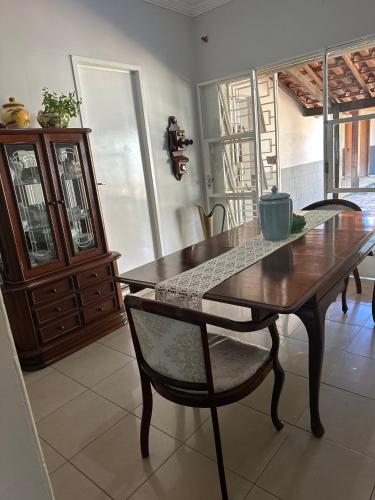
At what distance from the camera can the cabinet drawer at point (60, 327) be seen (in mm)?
2371

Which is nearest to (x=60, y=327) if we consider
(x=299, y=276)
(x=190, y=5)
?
(x=299, y=276)

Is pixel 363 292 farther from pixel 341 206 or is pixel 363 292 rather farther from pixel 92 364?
pixel 92 364

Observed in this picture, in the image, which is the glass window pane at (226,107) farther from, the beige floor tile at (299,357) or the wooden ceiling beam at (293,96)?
the beige floor tile at (299,357)

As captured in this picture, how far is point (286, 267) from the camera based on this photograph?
1569mm

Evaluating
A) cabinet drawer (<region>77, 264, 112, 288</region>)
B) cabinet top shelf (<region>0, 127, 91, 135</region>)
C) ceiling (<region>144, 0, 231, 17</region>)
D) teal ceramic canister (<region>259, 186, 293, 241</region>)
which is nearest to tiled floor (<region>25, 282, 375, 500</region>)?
cabinet drawer (<region>77, 264, 112, 288</region>)

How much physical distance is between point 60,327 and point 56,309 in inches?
5.5

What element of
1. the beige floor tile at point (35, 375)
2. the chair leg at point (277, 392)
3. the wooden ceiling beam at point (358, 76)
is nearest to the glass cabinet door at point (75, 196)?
the beige floor tile at point (35, 375)

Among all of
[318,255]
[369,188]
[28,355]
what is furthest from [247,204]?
[28,355]

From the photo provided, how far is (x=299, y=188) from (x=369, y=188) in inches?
95.5

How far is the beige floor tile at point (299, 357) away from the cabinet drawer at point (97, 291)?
54.5 inches

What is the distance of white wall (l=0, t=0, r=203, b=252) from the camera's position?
246 centimetres

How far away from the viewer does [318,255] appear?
1.68m

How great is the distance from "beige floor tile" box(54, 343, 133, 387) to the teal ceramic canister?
4.22 feet

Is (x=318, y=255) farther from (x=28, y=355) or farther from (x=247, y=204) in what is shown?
(x=247, y=204)
